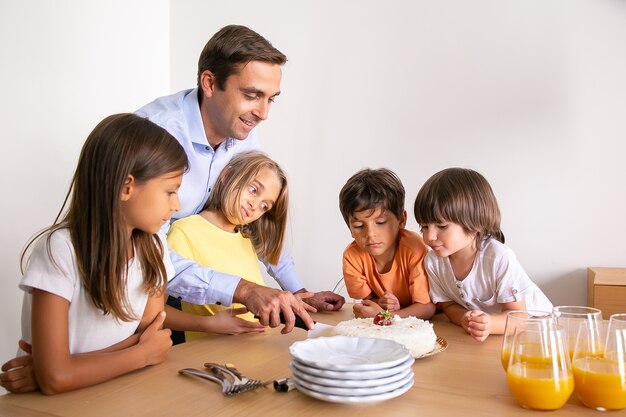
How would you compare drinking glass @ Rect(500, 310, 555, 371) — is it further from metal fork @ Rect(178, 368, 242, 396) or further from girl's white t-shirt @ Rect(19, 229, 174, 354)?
girl's white t-shirt @ Rect(19, 229, 174, 354)

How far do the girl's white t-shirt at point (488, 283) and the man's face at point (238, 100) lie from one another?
0.85 metres

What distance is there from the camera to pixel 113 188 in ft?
4.44

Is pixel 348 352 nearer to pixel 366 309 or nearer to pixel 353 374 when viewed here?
pixel 353 374

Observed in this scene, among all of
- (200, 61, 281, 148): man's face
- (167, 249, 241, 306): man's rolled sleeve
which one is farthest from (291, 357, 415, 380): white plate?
Answer: (200, 61, 281, 148): man's face

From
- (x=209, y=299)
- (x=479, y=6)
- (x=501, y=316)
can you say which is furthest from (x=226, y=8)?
(x=501, y=316)

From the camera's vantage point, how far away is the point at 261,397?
1104mm

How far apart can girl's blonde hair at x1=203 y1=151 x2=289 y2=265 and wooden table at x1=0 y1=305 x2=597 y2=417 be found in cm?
92

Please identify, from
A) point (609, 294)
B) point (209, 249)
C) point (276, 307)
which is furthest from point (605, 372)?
point (609, 294)

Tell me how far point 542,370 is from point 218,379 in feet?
1.89

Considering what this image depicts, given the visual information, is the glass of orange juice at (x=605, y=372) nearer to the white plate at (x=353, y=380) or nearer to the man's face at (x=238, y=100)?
the white plate at (x=353, y=380)

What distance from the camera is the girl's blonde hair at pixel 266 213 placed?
2227 millimetres

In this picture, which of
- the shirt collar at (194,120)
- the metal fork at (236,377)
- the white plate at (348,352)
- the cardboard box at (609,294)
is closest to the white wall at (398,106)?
the cardboard box at (609,294)

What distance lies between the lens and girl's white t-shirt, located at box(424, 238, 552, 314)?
1.88 metres

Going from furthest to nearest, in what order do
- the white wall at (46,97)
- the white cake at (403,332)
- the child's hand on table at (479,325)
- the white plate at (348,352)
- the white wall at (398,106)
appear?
1. the white wall at (398,106)
2. the white wall at (46,97)
3. the child's hand on table at (479,325)
4. the white cake at (403,332)
5. the white plate at (348,352)
